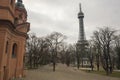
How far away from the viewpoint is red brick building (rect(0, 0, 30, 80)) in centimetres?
1866

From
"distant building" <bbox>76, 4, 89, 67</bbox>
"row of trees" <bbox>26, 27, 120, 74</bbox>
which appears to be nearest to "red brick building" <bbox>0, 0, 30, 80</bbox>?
"row of trees" <bbox>26, 27, 120, 74</bbox>

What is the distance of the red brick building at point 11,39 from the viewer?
18.7 m

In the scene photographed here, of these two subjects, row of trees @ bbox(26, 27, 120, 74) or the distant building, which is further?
the distant building

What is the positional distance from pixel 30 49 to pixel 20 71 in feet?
83.4

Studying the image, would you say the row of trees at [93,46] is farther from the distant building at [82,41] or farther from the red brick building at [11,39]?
the red brick building at [11,39]

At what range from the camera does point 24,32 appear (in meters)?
27.1

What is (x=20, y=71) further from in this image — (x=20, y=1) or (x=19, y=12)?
(x=20, y=1)

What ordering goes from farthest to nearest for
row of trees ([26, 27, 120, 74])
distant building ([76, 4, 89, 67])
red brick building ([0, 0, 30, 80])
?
1. distant building ([76, 4, 89, 67])
2. row of trees ([26, 27, 120, 74])
3. red brick building ([0, 0, 30, 80])

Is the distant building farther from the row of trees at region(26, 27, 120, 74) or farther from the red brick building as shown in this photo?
the red brick building

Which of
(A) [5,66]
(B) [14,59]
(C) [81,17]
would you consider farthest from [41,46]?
(C) [81,17]

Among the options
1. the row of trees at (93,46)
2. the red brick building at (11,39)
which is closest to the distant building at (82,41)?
the row of trees at (93,46)

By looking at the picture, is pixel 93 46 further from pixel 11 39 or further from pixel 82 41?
pixel 82 41

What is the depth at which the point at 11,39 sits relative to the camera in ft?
74.8

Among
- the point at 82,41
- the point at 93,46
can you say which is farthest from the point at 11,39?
the point at 82,41
